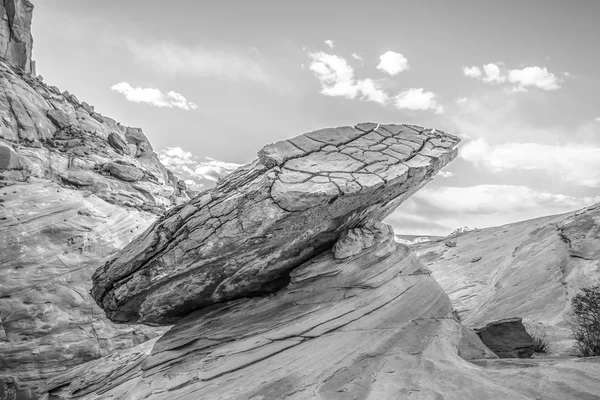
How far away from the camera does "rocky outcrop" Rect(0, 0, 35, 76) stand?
46.4 m

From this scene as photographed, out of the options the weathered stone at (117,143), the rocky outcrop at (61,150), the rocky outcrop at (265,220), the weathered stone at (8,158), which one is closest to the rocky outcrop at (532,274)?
the rocky outcrop at (265,220)

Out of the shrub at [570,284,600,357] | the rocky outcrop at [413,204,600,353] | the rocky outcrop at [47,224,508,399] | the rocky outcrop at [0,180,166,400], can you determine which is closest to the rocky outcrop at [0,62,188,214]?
the rocky outcrop at [0,180,166,400]

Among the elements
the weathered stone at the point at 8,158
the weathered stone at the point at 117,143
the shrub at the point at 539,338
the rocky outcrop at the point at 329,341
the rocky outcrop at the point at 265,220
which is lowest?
the shrub at the point at 539,338

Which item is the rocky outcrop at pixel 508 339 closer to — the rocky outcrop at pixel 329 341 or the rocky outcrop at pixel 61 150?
the rocky outcrop at pixel 329 341

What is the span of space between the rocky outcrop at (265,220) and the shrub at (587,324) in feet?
17.3

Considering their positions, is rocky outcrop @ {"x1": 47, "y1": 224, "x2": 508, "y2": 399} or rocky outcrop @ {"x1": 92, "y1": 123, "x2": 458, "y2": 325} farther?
rocky outcrop @ {"x1": 92, "y1": 123, "x2": 458, "y2": 325}

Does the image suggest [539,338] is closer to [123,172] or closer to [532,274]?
[532,274]

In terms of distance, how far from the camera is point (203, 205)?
7863 millimetres

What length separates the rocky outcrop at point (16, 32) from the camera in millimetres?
46438

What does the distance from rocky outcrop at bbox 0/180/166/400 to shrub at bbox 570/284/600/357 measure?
20505 millimetres

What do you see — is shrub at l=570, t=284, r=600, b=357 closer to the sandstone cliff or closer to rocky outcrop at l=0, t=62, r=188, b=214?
the sandstone cliff

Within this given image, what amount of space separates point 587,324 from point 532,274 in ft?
15.2

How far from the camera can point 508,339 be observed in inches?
334

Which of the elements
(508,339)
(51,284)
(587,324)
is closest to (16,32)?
(51,284)
